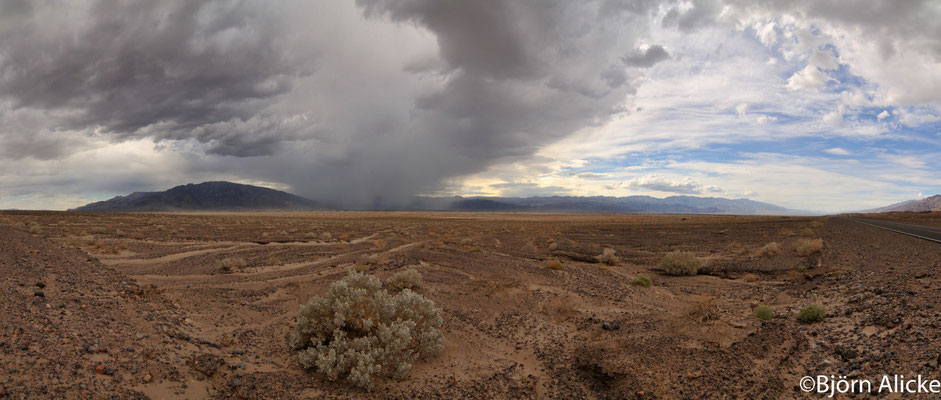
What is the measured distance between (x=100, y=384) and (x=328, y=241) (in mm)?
21214

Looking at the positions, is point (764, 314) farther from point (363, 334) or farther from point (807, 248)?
point (807, 248)

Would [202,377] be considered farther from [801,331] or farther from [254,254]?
[254,254]

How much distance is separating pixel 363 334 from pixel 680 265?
568 inches

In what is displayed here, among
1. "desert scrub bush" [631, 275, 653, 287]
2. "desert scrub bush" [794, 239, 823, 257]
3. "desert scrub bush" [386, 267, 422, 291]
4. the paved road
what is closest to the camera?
"desert scrub bush" [386, 267, 422, 291]

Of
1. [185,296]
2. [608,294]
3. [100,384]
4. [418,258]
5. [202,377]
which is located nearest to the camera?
[100,384]

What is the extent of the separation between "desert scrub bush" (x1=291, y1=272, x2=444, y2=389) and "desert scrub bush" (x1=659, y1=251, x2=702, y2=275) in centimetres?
1256

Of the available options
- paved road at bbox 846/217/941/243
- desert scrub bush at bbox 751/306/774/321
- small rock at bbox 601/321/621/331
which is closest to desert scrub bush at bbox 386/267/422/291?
small rock at bbox 601/321/621/331

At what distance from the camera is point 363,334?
7.21 m

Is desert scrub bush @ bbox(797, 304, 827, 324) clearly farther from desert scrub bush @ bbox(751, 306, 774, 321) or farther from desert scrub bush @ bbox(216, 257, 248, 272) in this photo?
desert scrub bush @ bbox(216, 257, 248, 272)

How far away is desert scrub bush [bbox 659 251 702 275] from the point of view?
16359 mm

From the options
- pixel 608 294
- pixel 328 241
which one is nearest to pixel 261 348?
pixel 608 294

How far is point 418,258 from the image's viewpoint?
665 inches

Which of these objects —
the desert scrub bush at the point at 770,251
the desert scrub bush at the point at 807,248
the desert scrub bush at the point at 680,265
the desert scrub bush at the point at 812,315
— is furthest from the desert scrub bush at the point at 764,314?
the desert scrub bush at the point at 770,251

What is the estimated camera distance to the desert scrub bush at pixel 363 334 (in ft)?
20.6
